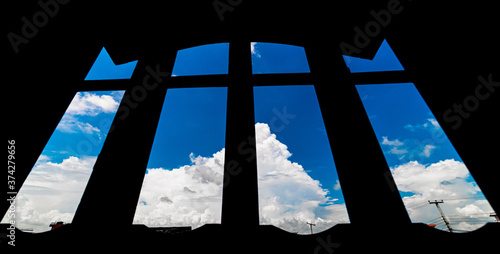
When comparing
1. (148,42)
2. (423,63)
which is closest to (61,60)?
(148,42)

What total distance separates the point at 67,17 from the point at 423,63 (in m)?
7.58

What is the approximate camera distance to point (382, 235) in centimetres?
188

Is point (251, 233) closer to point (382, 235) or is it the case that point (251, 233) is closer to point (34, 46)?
point (382, 235)
